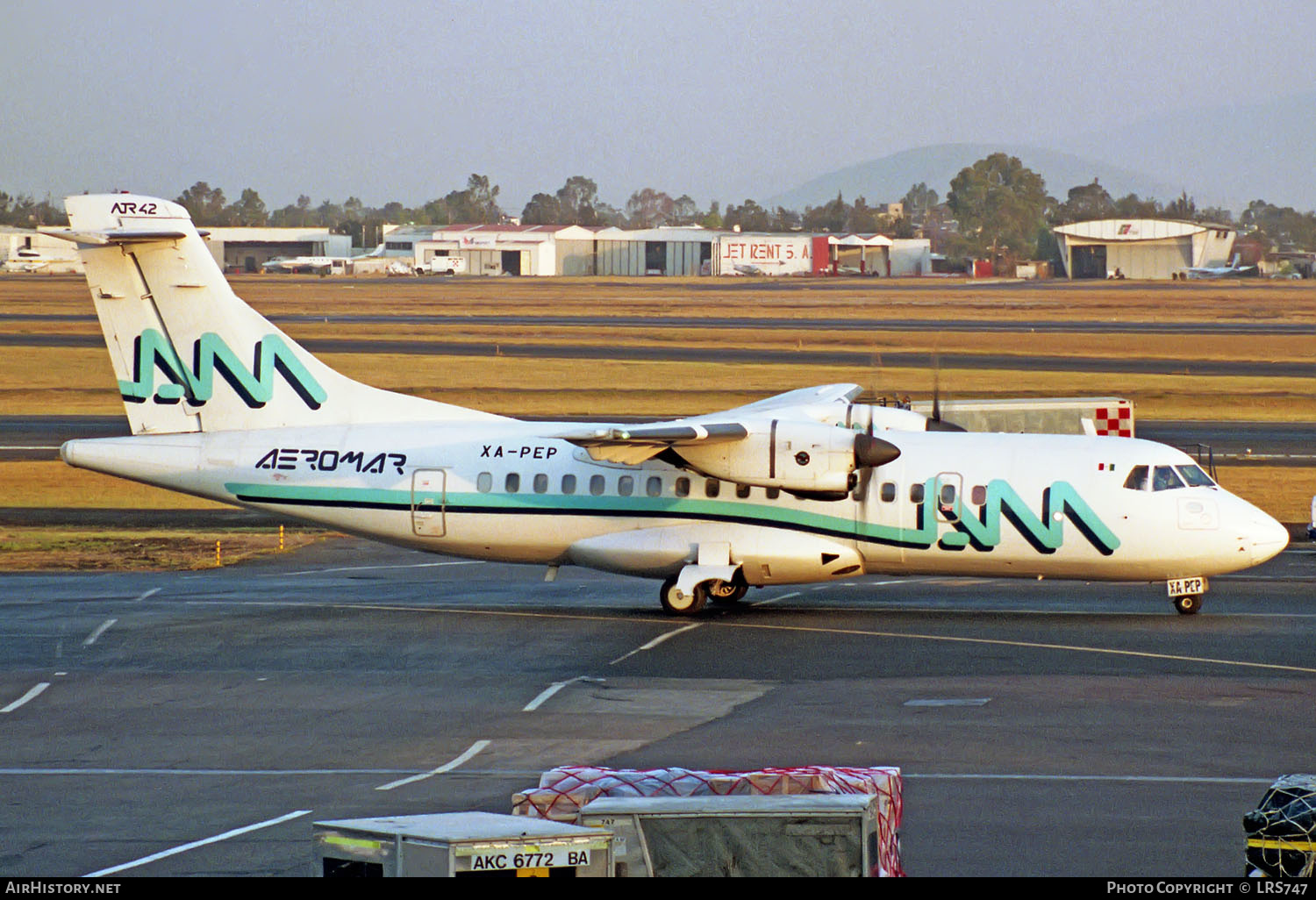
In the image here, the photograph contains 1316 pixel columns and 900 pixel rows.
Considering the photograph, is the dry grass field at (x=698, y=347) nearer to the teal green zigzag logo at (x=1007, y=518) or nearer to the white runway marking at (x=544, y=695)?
the teal green zigzag logo at (x=1007, y=518)

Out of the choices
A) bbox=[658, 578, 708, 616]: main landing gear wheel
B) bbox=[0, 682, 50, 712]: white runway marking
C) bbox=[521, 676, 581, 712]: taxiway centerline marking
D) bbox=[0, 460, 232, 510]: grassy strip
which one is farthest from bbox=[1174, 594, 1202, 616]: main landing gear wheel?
bbox=[0, 460, 232, 510]: grassy strip

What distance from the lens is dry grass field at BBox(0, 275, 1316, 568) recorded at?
56.8m

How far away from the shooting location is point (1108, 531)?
26141mm

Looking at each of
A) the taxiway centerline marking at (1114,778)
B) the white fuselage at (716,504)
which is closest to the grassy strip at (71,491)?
the white fuselage at (716,504)

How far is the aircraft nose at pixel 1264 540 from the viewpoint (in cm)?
2581

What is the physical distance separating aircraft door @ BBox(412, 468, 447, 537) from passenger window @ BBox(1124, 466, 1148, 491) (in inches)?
461

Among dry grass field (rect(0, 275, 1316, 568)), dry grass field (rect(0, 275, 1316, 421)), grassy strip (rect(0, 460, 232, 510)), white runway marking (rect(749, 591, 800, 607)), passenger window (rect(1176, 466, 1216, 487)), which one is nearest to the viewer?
passenger window (rect(1176, 466, 1216, 487))

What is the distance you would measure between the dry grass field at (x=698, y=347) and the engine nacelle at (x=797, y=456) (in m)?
5.09

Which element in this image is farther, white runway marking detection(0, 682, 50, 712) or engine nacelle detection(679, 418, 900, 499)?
engine nacelle detection(679, 418, 900, 499)

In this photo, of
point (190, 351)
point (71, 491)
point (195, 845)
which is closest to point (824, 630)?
point (190, 351)

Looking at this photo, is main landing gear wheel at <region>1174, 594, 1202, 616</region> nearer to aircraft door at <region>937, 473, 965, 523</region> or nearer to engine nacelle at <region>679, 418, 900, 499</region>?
aircraft door at <region>937, 473, 965, 523</region>
